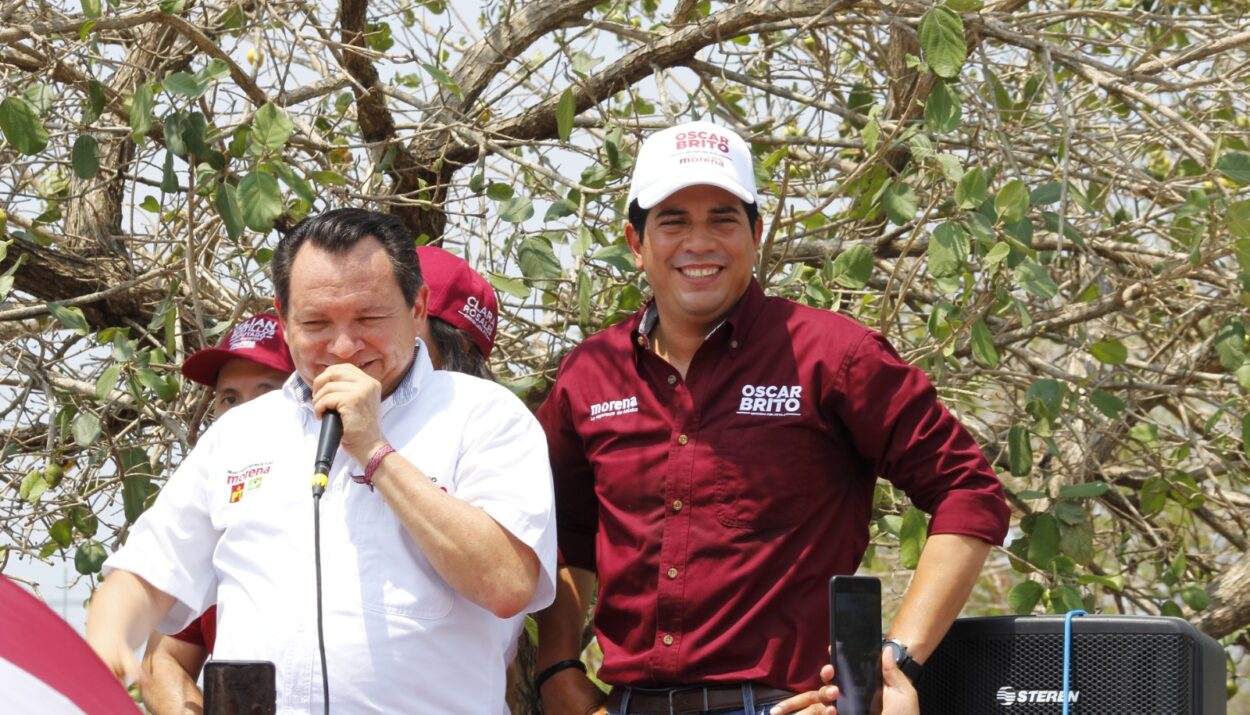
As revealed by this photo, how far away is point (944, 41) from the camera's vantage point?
361 cm

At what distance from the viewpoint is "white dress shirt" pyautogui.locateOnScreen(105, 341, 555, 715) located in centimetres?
269

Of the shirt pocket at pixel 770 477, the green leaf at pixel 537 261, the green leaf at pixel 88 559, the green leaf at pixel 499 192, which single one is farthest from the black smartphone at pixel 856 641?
the green leaf at pixel 88 559

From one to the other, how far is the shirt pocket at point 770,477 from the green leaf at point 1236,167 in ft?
4.64

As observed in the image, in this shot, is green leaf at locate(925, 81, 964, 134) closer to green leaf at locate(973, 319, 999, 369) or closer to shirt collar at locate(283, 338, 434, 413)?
green leaf at locate(973, 319, 999, 369)

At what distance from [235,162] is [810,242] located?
1.60 metres

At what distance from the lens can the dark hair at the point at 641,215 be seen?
3223mm

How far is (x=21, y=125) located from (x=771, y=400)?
1900 mm

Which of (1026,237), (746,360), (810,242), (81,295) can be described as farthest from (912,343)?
(81,295)

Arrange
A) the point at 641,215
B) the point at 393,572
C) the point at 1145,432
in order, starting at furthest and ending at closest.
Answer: the point at 1145,432 < the point at 641,215 < the point at 393,572

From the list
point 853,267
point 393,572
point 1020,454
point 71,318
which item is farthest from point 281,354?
point 1020,454

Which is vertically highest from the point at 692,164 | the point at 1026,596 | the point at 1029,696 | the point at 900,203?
the point at 900,203

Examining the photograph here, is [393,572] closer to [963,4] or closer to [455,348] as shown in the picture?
[455,348]

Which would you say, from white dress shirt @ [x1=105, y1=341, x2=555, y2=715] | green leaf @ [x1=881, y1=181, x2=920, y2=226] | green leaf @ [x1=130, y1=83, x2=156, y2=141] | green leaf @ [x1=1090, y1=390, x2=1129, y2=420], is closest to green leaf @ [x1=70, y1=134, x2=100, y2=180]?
green leaf @ [x1=130, y1=83, x2=156, y2=141]

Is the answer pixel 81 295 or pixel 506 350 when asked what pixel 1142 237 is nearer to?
pixel 506 350
